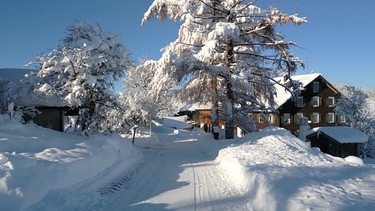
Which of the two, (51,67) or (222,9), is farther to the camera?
(222,9)

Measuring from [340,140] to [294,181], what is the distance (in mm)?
31397

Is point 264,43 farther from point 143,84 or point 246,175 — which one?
point 143,84

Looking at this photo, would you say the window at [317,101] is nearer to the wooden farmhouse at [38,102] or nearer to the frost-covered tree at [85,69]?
the frost-covered tree at [85,69]

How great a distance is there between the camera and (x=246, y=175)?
329 inches

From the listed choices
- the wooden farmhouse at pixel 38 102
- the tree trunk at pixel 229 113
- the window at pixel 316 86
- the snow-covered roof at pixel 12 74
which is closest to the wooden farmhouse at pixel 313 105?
the window at pixel 316 86

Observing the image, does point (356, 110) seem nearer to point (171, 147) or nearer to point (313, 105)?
point (313, 105)

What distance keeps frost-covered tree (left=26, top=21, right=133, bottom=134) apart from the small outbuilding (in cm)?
2721

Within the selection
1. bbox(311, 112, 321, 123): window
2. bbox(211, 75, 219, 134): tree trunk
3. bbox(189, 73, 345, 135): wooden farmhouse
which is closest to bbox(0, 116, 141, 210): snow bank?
bbox(211, 75, 219, 134): tree trunk

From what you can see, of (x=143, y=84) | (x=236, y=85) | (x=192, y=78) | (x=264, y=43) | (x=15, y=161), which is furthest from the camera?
(x=143, y=84)

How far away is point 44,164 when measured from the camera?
747 centimetres

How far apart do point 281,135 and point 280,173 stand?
23.4 ft

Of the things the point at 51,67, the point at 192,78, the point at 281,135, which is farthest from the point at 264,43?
the point at 51,67

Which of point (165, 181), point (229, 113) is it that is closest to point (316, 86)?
point (229, 113)

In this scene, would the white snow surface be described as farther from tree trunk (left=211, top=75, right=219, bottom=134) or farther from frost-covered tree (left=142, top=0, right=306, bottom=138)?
tree trunk (left=211, top=75, right=219, bottom=134)
